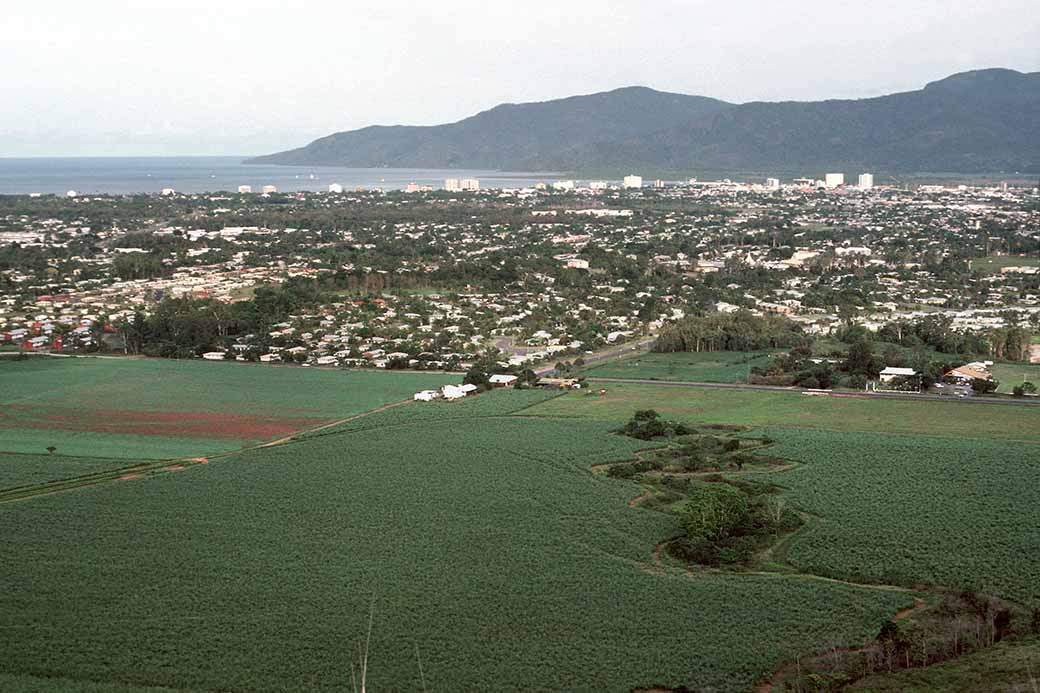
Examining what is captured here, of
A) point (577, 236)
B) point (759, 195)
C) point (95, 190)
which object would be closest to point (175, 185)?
point (95, 190)

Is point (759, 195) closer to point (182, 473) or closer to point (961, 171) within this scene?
point (961, 171)

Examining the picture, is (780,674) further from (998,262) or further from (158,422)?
(998,262)

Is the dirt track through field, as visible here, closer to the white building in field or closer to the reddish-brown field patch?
the reddish-brown field patch

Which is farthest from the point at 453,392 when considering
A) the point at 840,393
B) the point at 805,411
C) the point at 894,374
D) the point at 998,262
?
the point at 998,262

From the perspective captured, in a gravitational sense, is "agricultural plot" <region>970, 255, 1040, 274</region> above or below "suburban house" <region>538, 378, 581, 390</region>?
above

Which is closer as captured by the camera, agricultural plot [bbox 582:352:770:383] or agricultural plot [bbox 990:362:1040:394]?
agricultural plot [bbox 990:362:1040:394]

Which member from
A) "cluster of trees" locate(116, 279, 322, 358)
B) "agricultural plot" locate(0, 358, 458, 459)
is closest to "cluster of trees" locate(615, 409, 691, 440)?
"agricultural plot" locate(0, 358, 458, 459)

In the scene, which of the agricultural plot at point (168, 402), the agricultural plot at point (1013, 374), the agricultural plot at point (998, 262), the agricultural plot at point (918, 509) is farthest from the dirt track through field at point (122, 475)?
the agricultural plot at point (998, 262)
